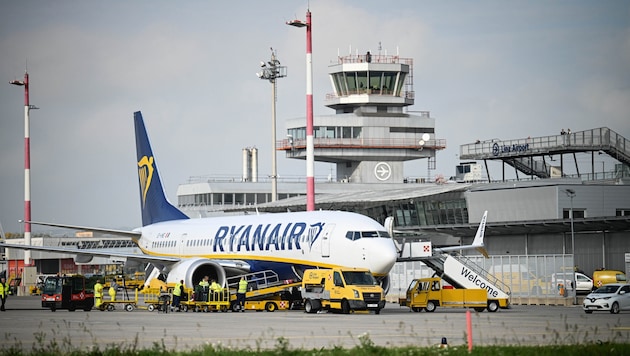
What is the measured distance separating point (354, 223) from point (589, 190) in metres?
37.0

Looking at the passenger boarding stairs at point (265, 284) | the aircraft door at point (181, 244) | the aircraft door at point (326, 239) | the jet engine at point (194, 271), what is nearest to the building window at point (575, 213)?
the aircraft door at point (181, 244)

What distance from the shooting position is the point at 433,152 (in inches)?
4419

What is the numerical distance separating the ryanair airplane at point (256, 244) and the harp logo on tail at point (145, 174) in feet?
0.41

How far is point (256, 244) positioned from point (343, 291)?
8.80 m

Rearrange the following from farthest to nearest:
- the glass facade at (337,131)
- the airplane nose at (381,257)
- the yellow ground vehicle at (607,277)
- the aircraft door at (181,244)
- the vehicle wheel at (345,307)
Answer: the glass facade at (337,131)
the yellow ground vehicle at (607,277)
the aircraft door at (181,244)
the airplane nose at (381,257)
the vehicle wheel at (345,307)

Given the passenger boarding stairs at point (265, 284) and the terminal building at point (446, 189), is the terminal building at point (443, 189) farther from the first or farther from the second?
the passenger boarding stairs at point (265, 284)

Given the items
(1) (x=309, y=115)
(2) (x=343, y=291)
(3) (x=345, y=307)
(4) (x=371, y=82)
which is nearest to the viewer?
(2) (x=343, y=291)

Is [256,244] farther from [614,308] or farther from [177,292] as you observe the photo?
[614,308]

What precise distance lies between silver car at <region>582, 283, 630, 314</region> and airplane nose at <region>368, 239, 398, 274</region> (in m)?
8.70

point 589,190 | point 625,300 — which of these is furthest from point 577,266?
point 625,300

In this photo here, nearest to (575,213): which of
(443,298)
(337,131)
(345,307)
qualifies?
(443,298)

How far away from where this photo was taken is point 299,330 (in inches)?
1276

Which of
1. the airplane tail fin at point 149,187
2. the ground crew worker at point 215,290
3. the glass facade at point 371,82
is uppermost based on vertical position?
the glass facade at point 371,82

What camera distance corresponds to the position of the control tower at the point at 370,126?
107m
